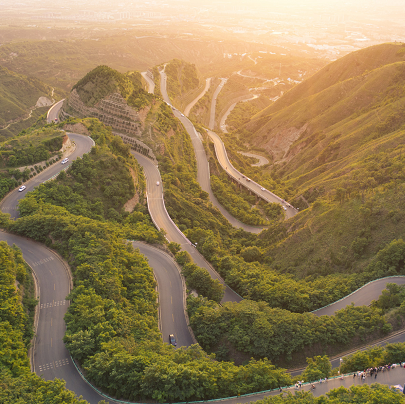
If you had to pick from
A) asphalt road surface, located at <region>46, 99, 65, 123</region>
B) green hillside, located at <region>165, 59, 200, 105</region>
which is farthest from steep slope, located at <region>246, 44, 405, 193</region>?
asphalt road surface, located at <region>46, 99, 65, 123</region>

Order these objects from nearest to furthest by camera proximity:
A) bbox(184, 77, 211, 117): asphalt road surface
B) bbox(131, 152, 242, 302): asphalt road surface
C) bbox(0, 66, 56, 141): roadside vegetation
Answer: bbox(131, 152, 242, 302): asphalt road surface → bbox(0, 66, 56, 141): roadside vegetation → bbox(184, 77, 211, 117): asphalt road surface

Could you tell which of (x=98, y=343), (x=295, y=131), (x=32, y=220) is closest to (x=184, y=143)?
(x=295, y=131)

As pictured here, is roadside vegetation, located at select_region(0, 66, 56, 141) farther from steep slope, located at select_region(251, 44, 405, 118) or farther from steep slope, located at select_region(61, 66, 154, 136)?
steep slope, located at select_region(251, 44, 405, 118)

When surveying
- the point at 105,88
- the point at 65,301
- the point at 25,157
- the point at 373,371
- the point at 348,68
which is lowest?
the point at 373,371

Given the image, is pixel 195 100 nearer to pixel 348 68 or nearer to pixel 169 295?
pixel 348 68

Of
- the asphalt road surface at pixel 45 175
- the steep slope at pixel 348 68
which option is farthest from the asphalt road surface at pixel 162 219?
the steep slope at pixel 348 68

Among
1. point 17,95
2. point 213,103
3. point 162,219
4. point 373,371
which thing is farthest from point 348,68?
point 17,95

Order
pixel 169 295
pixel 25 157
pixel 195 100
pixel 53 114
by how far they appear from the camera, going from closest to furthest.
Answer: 1. pixel 169 295
2. pixel 25 157
3. pixel 53 114
4. pixel 195 100

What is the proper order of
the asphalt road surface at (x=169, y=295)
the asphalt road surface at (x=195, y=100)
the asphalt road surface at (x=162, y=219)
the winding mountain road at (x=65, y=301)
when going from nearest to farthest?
the winding mountain road at (x=65, y=301) → the asphalt road surface at (x=169, y=295) → the asphalt road surface at (x=162, y=219) → the asphalt road surface at (x=195, y=100)

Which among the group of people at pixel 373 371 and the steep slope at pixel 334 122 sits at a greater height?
the steep slope at pixel 334 122

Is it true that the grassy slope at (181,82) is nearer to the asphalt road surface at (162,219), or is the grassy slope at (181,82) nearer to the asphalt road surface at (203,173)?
the asphalt road surface at (203,173)

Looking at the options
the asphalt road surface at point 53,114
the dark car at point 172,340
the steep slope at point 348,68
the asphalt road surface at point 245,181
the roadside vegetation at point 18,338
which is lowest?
the dark car at point 172,340
